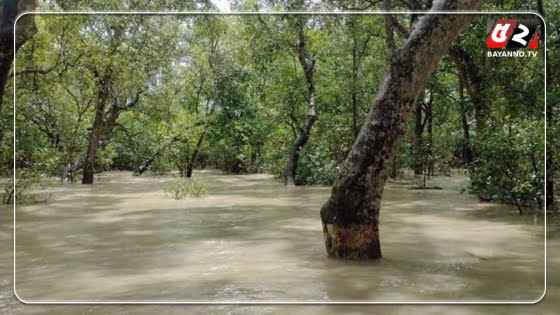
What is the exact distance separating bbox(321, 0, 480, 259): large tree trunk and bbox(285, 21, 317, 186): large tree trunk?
23.6 feet

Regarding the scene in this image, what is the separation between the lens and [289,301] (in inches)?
139

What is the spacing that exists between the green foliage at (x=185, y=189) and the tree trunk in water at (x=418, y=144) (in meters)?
5.00

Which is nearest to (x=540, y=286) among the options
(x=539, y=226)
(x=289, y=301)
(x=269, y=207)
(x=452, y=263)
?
(x=452, y=263)

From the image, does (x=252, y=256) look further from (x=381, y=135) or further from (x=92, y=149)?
(x=92, y=149)

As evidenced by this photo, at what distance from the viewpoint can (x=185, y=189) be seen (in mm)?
10781

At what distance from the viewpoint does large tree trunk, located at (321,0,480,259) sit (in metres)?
4.55

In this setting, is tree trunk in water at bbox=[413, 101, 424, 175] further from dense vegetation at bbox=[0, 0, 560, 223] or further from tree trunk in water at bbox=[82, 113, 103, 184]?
tree trunk in water at bbox=[82, 113, 103, 184]

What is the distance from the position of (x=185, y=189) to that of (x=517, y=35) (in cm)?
857

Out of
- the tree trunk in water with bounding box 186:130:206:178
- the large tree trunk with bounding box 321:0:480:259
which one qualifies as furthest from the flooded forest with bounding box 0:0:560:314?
the tree trunk in water with bounding box 186:130:206:178

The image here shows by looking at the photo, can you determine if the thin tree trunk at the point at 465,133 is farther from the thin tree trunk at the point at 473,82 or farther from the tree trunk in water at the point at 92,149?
the tree trunk in water at the point at 92,149

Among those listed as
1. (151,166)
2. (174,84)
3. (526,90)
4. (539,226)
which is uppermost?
(174,84)

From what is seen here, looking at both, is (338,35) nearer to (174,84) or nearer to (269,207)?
(174,84)

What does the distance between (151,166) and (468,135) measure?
219 inches

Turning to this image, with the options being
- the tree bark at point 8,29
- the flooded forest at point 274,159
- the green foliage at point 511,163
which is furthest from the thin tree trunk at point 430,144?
the tree bark at point 8,29
